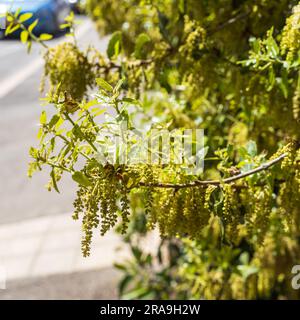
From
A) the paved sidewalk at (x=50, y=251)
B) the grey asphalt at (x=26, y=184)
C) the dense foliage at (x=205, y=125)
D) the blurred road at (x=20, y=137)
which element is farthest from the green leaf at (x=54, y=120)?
the paved sidewalk at (x=50, y=251)

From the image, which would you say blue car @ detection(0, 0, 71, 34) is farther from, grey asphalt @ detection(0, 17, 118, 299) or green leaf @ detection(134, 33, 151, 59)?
green leaf @ detection(134, 33, 151, 59)

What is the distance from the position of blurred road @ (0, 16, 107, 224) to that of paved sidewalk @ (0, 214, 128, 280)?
1.79 feet

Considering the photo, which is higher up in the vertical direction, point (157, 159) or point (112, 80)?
point (112, 80)

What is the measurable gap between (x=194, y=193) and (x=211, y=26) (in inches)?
42.5

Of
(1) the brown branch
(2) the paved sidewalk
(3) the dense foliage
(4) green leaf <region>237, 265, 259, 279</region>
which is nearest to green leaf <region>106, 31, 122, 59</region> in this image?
(3) the dense foliage

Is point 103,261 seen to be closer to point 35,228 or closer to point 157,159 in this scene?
point 35,228

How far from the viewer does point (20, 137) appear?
9750mm

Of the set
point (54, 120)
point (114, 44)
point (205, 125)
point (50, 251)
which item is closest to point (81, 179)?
point (54, 120)

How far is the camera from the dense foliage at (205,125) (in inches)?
56.7

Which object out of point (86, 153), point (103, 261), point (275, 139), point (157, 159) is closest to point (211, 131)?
point (275, 139)

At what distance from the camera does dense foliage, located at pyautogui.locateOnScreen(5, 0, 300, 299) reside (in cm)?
144

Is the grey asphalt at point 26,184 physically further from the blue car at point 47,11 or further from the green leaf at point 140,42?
the green leaf at point 140,42

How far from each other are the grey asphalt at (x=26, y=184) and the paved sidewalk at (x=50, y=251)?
11 centimetres
